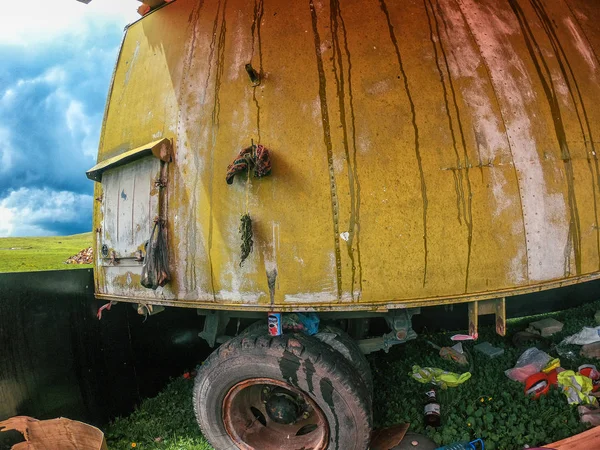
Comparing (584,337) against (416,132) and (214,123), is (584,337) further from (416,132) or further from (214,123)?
(214,123)

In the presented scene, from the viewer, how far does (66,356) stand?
4.24m

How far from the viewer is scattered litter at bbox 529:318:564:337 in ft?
18.9

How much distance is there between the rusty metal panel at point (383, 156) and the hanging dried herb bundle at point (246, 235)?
0.08m

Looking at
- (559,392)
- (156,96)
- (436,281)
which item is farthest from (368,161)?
(559,392)

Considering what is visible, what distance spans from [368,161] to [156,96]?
7.04ft

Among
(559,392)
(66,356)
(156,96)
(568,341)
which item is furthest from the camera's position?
(568,341)

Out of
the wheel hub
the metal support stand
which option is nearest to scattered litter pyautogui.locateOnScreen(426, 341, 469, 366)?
the metal support stand

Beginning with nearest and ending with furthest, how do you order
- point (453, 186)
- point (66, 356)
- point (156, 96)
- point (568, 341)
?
point (453, 186) → point (156, 96) → point (66, 356) → point (568, 341)

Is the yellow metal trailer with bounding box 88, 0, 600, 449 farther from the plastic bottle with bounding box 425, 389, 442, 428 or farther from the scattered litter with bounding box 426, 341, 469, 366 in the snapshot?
the scattered litter with bounding box 426, 341, 469, 366

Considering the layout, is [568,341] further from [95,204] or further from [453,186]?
[95,204]

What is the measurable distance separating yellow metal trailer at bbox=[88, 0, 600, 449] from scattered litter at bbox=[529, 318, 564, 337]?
9.79 ft

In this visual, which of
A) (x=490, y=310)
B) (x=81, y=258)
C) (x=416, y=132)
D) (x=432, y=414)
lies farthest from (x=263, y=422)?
(x=81, y=258)

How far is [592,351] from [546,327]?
107 centimetres

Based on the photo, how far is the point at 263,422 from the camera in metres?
3.93
